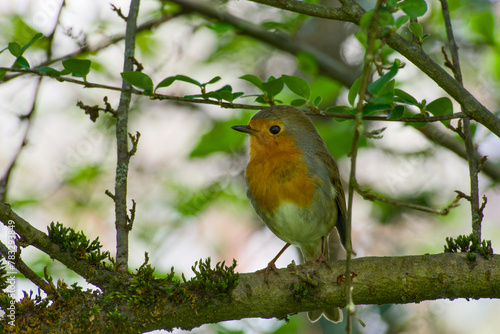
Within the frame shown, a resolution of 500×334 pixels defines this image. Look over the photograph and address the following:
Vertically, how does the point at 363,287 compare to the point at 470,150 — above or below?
below

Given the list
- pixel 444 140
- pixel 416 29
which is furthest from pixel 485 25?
pixel 416 29

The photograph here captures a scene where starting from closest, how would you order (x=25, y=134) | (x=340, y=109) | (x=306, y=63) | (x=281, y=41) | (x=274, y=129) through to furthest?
(x=340, y=109)
(x=25, y=134)
(x=274, y=129)
(x=306, y=63)
(x=281, y=41)

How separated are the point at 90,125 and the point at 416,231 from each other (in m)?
4.16

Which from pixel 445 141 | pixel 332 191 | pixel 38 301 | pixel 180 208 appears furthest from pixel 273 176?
pixel 38 301

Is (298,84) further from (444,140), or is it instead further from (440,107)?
(444,140)

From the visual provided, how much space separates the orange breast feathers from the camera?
13.4 feet

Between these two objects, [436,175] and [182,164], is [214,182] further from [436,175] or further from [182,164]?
[436,175]

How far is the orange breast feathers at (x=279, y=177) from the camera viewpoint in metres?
4.08

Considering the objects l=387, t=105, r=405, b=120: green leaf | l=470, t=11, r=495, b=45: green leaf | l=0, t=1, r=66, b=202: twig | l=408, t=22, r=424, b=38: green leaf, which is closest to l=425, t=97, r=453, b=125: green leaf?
l=387, t=105, r=405, b=120: green leaf

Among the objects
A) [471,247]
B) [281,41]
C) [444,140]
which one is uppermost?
[281,41]

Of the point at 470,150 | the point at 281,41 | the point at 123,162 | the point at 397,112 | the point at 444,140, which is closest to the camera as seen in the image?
the point at 397,112

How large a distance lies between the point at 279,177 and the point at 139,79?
164 centimetres

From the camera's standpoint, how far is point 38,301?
2.68 meters

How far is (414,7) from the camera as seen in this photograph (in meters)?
2.32
